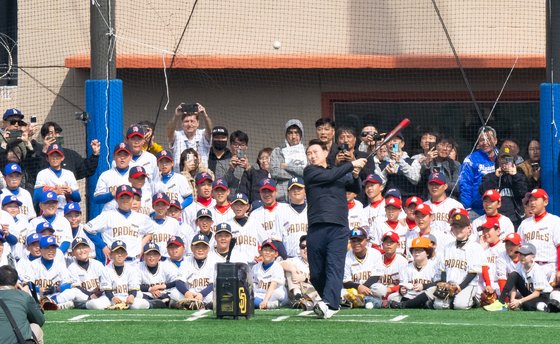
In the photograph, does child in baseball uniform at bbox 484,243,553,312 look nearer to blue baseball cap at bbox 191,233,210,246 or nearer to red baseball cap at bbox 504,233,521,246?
red baseball cap at bbox 504,233,521,246

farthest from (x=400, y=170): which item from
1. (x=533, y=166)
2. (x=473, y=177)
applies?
(x=533, y=166)

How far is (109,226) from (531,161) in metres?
5.13

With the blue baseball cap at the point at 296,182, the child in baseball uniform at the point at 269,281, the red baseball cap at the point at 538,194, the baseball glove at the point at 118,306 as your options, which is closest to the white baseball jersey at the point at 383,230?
the blue baseball cap at the point at 296,182

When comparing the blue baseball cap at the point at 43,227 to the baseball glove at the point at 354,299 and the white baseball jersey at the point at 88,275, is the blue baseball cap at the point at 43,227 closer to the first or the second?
the white baseball jersey at the point at 88,275

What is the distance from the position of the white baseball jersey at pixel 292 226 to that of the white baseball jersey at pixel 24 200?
2861 millimetres

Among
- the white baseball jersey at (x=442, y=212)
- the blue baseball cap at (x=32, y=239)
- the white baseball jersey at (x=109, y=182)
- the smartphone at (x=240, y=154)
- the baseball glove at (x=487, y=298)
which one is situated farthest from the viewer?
the smartphone at (x=240, y=154)

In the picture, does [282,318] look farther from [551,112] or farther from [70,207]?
[551,112]

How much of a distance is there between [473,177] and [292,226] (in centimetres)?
226

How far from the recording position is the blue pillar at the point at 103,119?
17.0 meters

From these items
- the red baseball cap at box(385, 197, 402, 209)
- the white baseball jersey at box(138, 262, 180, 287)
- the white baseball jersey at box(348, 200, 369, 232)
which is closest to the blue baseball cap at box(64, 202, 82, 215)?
the white baseball jersey at box(138, 262, 180, 287)

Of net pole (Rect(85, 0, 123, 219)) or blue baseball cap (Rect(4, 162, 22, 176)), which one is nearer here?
blue baseball cap (Rect(4, 162, 22, 176))

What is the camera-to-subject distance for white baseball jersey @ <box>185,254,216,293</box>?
1473 centimetres

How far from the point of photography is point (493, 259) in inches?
576

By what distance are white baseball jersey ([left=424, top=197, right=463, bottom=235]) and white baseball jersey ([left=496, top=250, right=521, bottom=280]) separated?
757mm
